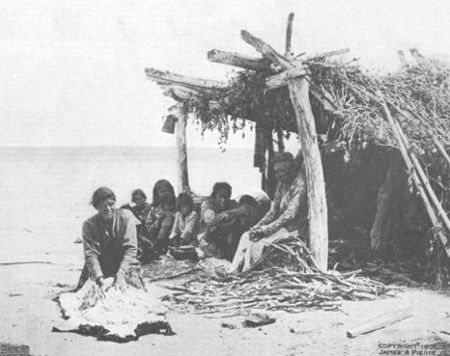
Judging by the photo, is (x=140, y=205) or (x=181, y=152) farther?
(x=181, y=152)

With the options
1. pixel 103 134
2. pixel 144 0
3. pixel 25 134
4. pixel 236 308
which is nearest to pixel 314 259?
pixel 236 308

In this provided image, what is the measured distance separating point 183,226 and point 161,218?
0.36 m

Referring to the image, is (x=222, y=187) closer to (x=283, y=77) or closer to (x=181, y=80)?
(x=181, y=80)

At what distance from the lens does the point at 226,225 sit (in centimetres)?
739

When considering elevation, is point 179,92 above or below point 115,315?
above

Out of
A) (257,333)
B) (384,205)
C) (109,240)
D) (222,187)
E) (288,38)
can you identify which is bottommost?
(257,333)

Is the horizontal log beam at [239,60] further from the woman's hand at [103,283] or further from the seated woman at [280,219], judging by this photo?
the woman's hand at [103,283]

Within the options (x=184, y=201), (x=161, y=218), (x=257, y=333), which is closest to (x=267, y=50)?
(x=184, y=201)

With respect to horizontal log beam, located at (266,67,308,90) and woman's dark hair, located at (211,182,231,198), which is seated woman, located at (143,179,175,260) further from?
horizontal log beam, located at (266,67,308,90)

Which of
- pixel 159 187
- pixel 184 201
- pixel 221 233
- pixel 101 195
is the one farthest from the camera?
pixel 159 187

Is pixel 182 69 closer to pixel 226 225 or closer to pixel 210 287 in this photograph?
pixel 226 225

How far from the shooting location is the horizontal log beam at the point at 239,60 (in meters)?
5.85

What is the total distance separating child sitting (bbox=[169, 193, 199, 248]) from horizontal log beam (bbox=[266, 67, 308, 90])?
6.78 feet

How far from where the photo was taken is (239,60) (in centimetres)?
606
